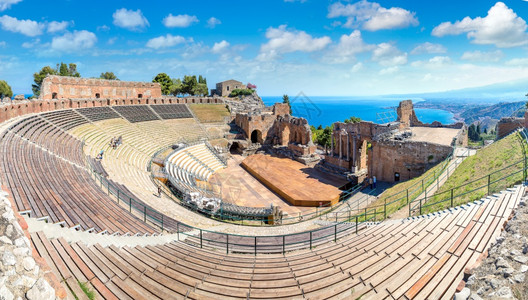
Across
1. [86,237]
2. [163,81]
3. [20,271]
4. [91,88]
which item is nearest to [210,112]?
[91,88]

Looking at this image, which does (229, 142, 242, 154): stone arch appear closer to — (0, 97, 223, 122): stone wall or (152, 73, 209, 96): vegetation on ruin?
(0, 97, 223, 122): stone wall

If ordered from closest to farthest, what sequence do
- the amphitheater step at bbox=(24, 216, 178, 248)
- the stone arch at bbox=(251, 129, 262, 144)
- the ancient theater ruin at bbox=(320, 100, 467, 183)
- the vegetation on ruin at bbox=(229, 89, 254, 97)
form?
the amphitheater step at bbox=(24, 216, 178, 248) < the ancient theater ruin at bbox=(320, 100, 467, 183) < the stone arch at bbox=(251, 129, 262, 144) < the vegetation on ruin at bbox=(229, 89, 254, 97)

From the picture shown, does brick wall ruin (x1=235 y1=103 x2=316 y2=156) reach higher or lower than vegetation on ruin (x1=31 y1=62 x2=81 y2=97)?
lower

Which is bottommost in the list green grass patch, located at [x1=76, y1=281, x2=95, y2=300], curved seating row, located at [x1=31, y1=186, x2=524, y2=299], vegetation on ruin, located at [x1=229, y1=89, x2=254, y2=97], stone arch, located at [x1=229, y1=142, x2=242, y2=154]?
stone arch, located at [x1=229, y1=142, x2=242, y2=154]

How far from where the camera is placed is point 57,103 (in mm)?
30156

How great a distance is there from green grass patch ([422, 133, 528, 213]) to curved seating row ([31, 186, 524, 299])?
1754mm

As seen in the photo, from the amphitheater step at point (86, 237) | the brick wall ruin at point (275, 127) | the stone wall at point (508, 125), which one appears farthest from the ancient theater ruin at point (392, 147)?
the amphitheater step at point (86, 237)

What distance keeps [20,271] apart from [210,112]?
4377cm

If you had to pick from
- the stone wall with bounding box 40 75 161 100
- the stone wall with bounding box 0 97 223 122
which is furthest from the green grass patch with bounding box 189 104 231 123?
the stone wall with bounding box 40 75 161 100

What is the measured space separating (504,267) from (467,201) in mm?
6904

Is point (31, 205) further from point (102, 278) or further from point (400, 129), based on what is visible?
point (400, 129)

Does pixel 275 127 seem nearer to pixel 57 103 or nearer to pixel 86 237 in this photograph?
pixel 57 103

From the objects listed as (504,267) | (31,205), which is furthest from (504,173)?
(31,205)

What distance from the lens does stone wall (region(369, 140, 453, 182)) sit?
20.1 metres
